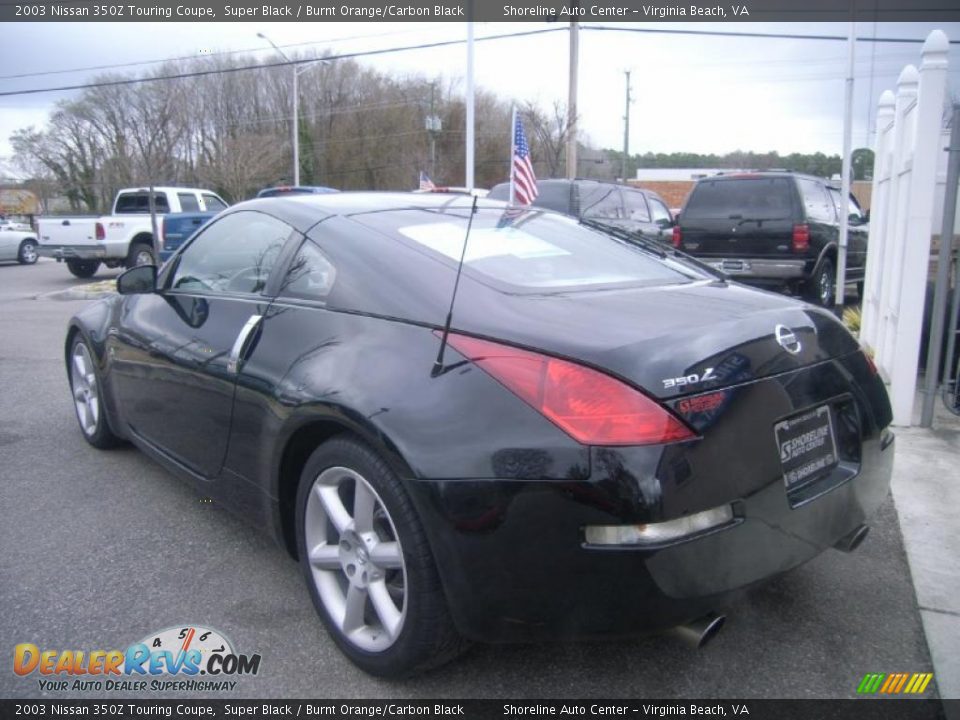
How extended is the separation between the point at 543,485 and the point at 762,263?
31.2 ft

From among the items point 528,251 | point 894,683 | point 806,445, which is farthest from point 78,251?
point 894,683

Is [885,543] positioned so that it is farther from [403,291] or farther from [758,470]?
[403,291]

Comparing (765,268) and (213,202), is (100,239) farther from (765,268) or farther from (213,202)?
(765,268)

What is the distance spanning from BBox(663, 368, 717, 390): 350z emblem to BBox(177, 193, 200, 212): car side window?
57.0 feet

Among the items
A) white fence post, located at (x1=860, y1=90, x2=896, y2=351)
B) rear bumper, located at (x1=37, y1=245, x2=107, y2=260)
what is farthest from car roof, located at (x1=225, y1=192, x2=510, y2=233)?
rear bumper, located at (x1=37, y1=245, x2=107, y2=260)

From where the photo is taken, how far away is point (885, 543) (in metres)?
3.38

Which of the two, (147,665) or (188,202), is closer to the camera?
(147,665)

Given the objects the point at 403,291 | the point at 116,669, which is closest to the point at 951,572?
the point at 403,291

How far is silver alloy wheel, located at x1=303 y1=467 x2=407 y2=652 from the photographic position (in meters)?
2.32

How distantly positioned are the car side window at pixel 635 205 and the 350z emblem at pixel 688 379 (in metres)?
11.0

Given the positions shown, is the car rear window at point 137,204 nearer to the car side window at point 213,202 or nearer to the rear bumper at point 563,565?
the car side window at point 213,202

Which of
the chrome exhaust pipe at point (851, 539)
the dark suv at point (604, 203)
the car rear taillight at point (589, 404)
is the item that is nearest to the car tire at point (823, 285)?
the dark suv at point (604, 203)

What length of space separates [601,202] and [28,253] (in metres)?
19.5

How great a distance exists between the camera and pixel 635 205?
13.1 m
